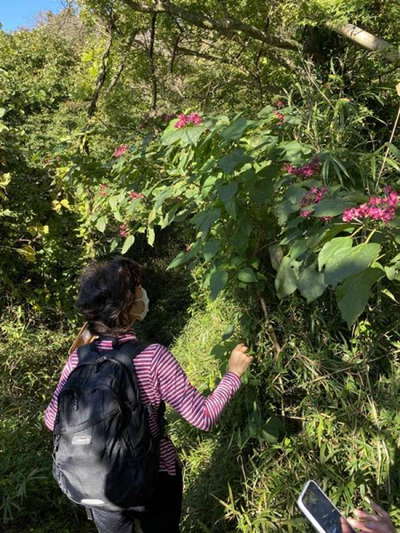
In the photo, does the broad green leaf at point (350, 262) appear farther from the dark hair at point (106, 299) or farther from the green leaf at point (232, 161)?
the dark hair at point (106, 299)

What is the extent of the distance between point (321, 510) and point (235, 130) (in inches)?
44.8

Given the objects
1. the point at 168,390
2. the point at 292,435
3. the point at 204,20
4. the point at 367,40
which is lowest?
the point at 292,435

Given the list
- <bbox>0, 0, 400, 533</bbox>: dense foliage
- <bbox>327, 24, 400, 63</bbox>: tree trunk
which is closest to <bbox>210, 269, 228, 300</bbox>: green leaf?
<bbox>0, 0, 400, 533</bbox>: dense foliage

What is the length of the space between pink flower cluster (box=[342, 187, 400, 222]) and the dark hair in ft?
2.47

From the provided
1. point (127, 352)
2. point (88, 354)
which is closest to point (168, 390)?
point (127, 352)

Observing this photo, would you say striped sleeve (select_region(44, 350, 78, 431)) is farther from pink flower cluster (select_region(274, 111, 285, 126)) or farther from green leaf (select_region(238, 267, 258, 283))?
pink flower cluster (select_region(274, 111, 285, 126))

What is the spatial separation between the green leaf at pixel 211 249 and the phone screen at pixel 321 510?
0.85 metres

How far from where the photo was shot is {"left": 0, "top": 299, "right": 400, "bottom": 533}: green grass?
1.79m

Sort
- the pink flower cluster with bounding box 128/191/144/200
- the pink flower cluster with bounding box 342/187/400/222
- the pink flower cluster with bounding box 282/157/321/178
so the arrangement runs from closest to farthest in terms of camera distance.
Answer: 1. the pink flower cluster with bounding box 342/187/400/222
2. the pink flower cluster with bounding box 282/157/321/178
3. the pink flower cluster with bounding box 128/191/144/200

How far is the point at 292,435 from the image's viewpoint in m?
2.03

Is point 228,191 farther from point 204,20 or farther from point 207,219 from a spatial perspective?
point 204,20

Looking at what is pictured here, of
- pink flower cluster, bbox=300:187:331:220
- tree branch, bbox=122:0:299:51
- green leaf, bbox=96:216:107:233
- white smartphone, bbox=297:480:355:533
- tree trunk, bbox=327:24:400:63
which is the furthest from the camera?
tree branch, bbox=122:0:299:51

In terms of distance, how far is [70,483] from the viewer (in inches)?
56.6

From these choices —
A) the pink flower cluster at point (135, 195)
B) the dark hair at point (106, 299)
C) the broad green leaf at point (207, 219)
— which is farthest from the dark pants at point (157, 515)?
the pink flower cluster at point (135, 195)
